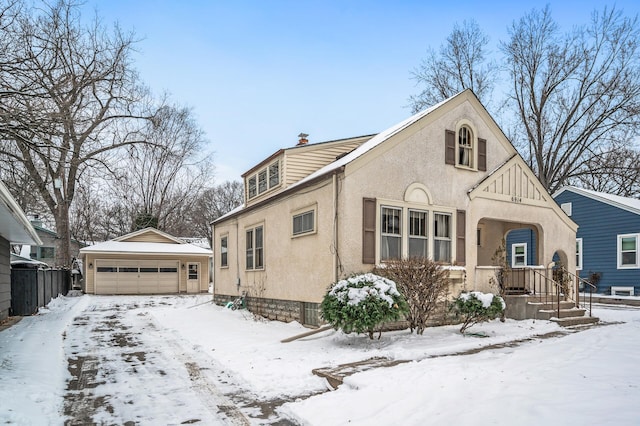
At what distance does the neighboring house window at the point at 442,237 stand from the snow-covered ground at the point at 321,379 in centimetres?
172

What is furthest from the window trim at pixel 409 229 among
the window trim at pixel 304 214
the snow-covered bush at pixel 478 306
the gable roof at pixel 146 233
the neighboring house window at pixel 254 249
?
the gable roof at pixel 146 233

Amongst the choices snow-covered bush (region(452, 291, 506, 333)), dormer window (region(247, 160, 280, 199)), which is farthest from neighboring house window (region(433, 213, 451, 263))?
dormer window (region(247, 160, 280, 199))

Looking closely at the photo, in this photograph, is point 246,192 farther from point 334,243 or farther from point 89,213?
point 89,213

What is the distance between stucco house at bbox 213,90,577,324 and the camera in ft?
33.0

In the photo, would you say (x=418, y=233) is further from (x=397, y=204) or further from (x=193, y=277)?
(x=193, y=277)

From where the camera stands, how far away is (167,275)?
28.3m

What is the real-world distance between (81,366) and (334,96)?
18.4 metres

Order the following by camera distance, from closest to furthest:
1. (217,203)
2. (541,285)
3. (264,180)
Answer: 1. (541,285)
2. (264,180)
3. (217,203)

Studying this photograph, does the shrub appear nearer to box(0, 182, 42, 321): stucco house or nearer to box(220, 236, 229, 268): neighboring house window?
box(0, 182, 42, 321): stucco house

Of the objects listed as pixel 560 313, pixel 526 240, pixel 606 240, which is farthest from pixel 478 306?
pixel 526 240

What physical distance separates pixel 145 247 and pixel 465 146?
21.5 m

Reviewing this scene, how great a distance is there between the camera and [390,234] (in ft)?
34.3

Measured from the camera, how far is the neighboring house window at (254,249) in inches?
559

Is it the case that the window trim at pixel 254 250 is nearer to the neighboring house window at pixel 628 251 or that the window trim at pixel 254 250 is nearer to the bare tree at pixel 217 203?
the neighboring house window at pixel 628 251
